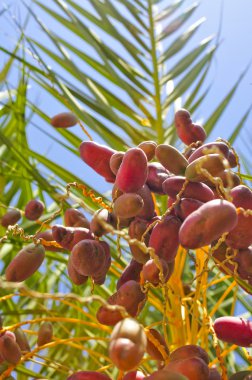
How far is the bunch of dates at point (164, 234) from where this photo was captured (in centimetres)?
47

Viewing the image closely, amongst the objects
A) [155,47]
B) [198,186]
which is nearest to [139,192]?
[198,186]

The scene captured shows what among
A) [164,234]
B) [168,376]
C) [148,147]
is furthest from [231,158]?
[168,376]

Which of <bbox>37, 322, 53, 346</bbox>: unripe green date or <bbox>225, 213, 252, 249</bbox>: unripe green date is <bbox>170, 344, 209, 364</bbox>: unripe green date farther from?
<bbox>37, 322, 53, 346</bbox>: unripe green date

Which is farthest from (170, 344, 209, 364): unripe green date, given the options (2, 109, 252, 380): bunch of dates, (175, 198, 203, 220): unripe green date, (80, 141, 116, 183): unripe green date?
(80, 141, 116, 183): unripe green date

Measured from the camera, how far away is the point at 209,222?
45 cm

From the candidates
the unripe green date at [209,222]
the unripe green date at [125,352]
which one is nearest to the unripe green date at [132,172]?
the unripe green date at [209,222]

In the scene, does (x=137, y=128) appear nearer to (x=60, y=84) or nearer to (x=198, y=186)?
(x=60, y=84)

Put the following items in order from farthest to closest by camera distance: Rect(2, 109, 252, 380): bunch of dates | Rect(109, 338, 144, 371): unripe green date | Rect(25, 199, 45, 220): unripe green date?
Rect(25, 199, 45, 220): unripe green date
Rect(2, 109, 252, 380): bunch of dates
Rect(109, 338, 144, 371): unripe green date

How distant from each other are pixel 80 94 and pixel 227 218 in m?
0.66

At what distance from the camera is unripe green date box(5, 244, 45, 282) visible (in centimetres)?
58

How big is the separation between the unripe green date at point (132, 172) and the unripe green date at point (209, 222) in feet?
0.34

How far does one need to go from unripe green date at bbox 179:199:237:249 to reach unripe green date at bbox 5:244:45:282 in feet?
0.55

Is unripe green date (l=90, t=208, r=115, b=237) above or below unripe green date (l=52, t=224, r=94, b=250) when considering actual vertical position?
above

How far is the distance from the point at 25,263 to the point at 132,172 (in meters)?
0.12
